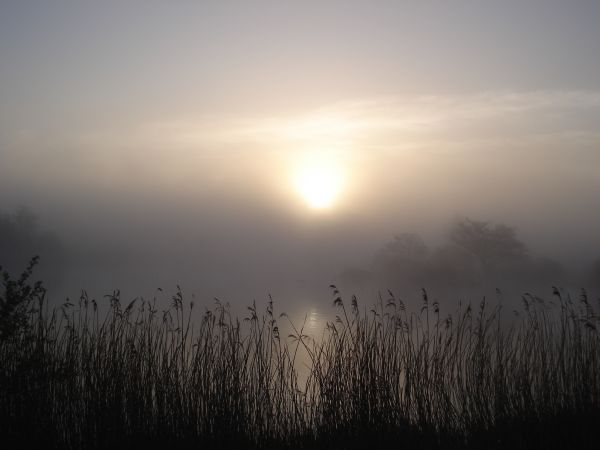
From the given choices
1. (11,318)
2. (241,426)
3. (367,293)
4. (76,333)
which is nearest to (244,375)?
(241,426)

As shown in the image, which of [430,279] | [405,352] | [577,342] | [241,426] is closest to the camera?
[241,426]

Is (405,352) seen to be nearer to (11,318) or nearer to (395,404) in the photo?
(395,404)

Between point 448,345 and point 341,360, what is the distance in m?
1.07

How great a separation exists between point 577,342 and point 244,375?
333 cm

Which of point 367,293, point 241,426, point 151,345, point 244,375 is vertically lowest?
point 241,426

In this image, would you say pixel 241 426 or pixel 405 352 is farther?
pixel 405 352

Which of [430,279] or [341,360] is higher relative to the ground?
[430,279]

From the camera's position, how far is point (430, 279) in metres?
59.1

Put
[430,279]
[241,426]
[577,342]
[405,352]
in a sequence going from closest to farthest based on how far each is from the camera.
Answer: [241,426], [405,352], [577,342], [430,279]

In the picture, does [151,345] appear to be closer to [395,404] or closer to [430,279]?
[395,404]

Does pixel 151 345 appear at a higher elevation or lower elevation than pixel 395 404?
higher

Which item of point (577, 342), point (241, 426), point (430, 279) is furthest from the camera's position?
point (430, 279)

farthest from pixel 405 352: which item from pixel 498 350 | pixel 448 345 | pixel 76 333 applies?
pixel 76 333

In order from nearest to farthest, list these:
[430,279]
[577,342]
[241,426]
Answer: [241,426]
[577,342]
[430,279]
